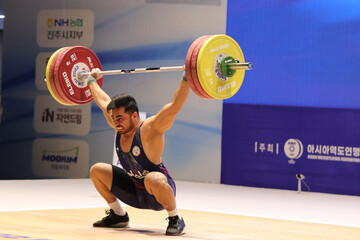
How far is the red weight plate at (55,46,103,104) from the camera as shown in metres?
5.26

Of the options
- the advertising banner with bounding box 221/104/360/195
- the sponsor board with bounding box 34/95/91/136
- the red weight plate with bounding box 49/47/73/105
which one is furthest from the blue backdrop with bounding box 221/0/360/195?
the red weight plate with bounding box 49/47/73/105

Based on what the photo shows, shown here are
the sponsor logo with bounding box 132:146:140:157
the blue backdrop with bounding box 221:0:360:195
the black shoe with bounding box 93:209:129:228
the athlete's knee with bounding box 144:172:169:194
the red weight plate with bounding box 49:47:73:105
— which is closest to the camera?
the athlete's knee with bounding box 144:172:169:194

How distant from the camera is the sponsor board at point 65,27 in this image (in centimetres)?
1020

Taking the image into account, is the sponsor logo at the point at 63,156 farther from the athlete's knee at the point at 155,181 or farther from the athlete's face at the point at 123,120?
the athlete's knee at the point at 155,181

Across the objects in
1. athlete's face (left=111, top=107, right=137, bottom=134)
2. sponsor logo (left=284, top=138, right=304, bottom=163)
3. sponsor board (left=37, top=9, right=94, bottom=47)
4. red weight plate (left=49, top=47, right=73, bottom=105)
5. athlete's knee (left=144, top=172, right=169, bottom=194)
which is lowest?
athlete's knee (left=144, top=172, right=169, bottom=194)

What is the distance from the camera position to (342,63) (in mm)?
8289

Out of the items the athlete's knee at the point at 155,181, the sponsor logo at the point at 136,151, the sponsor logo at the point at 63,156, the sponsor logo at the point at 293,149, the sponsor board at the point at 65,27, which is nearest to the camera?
Answer: the athlete's knee at the point at 155,181

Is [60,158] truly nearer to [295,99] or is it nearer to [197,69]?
[295,99]

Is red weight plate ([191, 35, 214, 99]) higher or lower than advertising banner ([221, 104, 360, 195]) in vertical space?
higher

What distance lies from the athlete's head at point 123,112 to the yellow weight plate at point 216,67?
514mm

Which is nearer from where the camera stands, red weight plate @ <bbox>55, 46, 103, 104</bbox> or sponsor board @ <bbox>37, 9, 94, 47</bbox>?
red weight plate @ <bbox>55, 46, 103, 104</bbox>

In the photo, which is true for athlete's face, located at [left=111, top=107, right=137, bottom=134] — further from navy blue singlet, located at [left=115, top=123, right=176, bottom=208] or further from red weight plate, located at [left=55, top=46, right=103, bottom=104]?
red weight plate, located at [left=55, top=46, right=103, bottom=104]

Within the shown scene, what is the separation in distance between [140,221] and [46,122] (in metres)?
5.54

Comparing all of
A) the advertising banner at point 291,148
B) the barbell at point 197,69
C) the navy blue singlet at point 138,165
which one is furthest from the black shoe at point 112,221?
the advertising banner at point 291,148
